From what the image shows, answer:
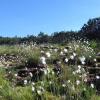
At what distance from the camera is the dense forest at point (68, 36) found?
25.3 meters

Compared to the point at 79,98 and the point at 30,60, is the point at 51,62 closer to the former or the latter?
the point at 30,60

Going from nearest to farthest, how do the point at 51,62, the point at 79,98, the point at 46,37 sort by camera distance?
1. the point at 79,98
2. the point at 51,62
3. the point at 46,37

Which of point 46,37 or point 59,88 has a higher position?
point 46,37

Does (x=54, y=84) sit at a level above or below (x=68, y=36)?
below

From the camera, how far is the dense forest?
25.3m

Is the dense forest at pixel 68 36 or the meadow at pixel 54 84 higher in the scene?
the dense forest at pixel 68 36

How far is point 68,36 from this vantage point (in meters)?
28.5

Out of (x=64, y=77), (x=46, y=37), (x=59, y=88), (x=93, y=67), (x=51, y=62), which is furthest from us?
(x=46, y=37)

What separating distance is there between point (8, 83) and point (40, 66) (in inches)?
87.6

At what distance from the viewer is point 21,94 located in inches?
312

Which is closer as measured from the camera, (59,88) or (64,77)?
(59,88)

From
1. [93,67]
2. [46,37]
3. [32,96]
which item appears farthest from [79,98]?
[46,37]

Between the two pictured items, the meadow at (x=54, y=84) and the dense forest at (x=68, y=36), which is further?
the dense forest at (x=68, y=36)

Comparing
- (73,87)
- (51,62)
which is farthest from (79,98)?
(51,62)
